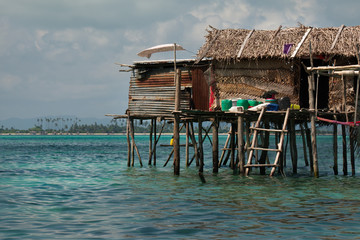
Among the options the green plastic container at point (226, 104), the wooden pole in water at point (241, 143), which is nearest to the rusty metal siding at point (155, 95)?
the green plastic container at point (226, 104)

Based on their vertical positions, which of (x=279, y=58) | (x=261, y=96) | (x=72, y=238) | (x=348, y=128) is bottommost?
(x=72, y=238)

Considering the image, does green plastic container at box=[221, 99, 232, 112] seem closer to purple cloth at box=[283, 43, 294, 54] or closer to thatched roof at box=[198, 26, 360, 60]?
thatched roof at box=[198, 26, 360, 60]

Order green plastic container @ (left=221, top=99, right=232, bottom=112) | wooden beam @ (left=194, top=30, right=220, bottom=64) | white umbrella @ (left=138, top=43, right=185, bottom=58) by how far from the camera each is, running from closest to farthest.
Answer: green plastic container @ (left=221, top=99, right=232, bottom=112)
wooden beam @ (left=194, top=30, right=220, bottom=64)
white umbrella @ (left=138, top=43, right=185, bottom=58)

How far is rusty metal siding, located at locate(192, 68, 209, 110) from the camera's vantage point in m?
22.3

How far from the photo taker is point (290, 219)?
11211mm

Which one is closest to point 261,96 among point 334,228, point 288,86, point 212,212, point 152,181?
point 288,86

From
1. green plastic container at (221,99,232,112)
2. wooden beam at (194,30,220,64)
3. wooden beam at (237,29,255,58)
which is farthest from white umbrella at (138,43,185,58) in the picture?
green plastic container at (221,99,232,112)

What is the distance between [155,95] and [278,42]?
624 cm

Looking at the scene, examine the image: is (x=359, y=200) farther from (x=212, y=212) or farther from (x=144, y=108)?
(x=144, y=108)

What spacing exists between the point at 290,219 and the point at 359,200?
3.78 metres

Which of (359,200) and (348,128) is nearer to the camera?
(359,200)

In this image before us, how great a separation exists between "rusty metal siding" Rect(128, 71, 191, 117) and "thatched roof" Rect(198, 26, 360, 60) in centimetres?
223

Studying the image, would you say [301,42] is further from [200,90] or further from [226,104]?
[200,90]

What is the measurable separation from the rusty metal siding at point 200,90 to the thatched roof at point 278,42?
1160mm
